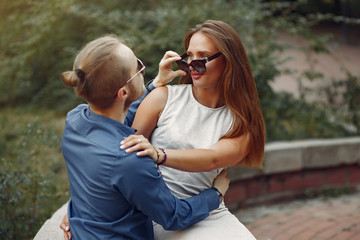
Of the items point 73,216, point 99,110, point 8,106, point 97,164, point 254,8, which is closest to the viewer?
point 97,164

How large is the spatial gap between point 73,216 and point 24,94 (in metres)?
5.14

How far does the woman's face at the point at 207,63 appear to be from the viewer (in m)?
2.32

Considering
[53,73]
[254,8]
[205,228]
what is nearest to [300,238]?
[205,228]

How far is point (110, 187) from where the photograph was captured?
1.73 meters

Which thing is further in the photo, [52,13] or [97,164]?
[52,13]

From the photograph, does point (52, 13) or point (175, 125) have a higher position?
point (175, 125)

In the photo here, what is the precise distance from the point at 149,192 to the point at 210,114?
2.53 ft

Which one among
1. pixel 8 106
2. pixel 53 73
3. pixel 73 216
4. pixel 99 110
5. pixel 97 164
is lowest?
pixel 8 106

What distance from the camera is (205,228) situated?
211 cm

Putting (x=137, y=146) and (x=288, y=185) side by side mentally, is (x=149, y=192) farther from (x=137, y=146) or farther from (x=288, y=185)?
(x=288, y=185)

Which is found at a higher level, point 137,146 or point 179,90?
point 137,146

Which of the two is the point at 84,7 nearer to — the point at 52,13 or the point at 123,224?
the point at 52,13

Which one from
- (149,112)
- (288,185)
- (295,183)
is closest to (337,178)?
(295,183)

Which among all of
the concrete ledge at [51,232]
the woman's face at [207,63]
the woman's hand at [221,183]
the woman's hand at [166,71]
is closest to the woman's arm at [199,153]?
the woman's hand at [221,183]
